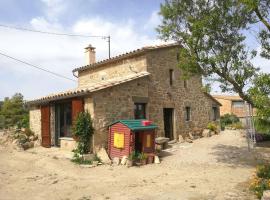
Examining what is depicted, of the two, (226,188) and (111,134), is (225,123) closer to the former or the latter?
(111,134)

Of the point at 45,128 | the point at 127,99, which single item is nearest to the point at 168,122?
the point at 127,99

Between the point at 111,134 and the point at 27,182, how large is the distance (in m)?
4.42

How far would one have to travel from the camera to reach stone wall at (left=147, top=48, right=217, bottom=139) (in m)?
16.4

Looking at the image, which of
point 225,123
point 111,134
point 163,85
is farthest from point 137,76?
point 225,123

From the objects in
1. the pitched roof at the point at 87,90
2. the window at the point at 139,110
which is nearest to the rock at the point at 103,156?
the pitched roof at the point at 87,90

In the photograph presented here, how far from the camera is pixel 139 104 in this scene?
50.8ft

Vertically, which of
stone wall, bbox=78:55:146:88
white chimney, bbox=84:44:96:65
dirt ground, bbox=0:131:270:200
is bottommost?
dirt ground, bbox=0:131:270:200

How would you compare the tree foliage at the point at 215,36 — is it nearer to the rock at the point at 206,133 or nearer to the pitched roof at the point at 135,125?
the pitched roof at the point at 135,125

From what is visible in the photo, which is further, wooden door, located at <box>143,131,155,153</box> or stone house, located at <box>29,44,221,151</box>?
stone house, located at <box>29,44,221,151</box>

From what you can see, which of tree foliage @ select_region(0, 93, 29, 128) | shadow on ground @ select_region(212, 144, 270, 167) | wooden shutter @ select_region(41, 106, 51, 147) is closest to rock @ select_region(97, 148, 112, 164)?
wooden shutter @ select_region(41, 106, 51, 147)

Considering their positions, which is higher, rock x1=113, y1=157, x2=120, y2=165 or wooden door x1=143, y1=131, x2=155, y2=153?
wooden door x1=143, y1=131, x2=155, y2=153

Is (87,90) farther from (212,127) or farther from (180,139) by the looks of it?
(212,127)

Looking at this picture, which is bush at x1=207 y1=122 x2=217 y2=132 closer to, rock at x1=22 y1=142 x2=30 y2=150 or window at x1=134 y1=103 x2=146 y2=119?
window at x1=134 y1=103 x2=146 y2=119

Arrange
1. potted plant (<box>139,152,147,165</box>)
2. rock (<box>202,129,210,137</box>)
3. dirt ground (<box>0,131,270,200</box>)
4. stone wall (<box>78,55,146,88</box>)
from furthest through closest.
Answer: rock (<box>202,129,210,137</box>), stone wall (<box>78,55,146,88</box>), potted plant (<box>139,152,147,165</box>), dirt ground (<box>0,131,270,200</box>)
